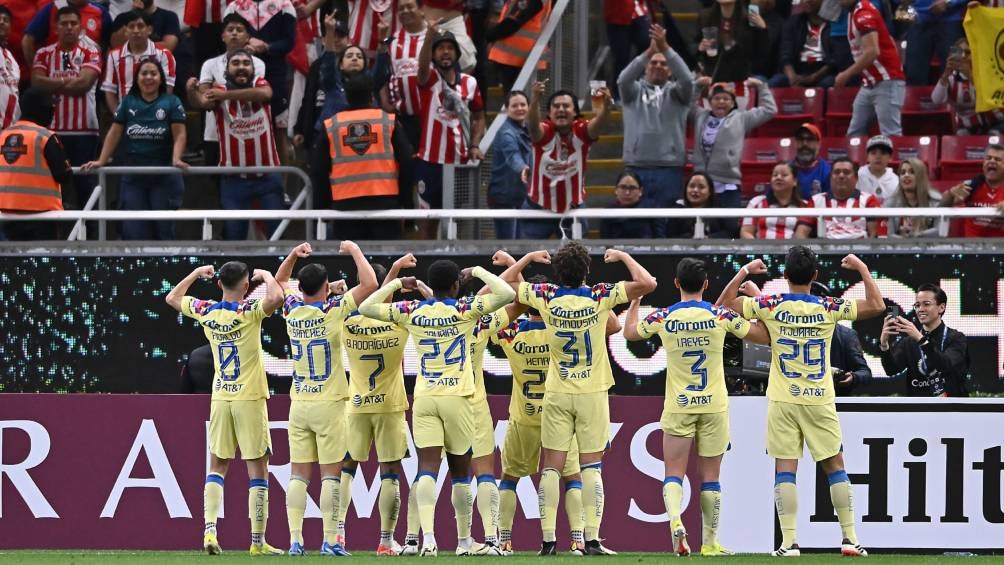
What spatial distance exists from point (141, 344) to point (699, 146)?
511cm

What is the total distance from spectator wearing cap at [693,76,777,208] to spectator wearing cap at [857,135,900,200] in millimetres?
1094

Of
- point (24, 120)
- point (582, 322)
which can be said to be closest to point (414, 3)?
point (24, 120)

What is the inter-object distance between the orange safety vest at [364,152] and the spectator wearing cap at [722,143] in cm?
282

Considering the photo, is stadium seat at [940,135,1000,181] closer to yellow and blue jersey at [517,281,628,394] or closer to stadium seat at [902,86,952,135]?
stadium seat at [902,86,952,135]

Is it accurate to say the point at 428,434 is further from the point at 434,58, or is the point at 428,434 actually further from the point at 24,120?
the point at 24,120

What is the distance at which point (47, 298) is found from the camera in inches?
553

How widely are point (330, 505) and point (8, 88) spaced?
6511 mm

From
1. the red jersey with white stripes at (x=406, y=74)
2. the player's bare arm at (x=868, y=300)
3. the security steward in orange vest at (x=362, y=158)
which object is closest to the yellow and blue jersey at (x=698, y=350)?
the player's bare arm at (x=868, y=300)

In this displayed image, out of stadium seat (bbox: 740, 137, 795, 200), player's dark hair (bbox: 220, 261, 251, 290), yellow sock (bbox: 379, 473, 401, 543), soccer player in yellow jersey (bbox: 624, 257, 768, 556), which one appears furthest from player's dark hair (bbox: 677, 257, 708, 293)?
stadium seat (bbox: 740, 137, 795, 200)

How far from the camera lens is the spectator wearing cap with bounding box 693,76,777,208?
14.7m

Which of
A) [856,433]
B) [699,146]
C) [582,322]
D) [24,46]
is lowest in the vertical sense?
[856,433]

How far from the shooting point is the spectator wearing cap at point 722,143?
14680 mm

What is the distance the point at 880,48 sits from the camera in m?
15.8

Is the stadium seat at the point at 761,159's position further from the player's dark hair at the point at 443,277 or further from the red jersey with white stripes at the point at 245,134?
the player's dark hair at the point at 443,277
